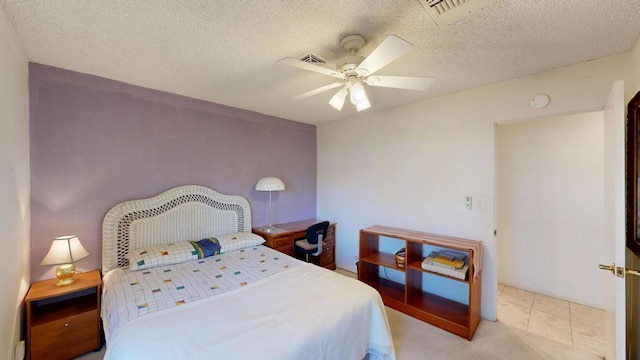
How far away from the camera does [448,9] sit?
1258 mm

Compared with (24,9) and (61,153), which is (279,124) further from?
(24,9)

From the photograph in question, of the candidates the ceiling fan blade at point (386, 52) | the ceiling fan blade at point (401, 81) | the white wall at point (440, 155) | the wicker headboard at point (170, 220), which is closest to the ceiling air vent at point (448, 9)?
the ceiling fan blade at point (386, 52)

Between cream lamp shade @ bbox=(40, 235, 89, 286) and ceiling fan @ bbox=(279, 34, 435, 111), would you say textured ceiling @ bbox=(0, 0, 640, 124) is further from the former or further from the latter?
cream lamp shade @ bbox=(40, 235, 89, 286)

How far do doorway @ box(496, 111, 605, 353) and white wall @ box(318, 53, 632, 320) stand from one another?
0.33 meters

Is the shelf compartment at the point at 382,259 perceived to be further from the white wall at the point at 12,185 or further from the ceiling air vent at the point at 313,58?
the white wall at the point at 12,185

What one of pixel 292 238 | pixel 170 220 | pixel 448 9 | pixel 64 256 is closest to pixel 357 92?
pixel 448 9

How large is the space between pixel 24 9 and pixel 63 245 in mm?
1666

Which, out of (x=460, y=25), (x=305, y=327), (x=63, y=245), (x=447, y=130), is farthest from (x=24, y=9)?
(x=447, y=130)

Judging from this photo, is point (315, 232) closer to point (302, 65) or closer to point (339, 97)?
point (339, 97)

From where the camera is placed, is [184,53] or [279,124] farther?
[279,124]

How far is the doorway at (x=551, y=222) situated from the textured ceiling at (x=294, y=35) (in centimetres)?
98

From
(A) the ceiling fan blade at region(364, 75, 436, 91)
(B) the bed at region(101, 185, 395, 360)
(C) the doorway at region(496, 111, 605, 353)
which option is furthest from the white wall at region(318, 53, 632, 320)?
(B) the bed at region(101, 185, 395, 360)

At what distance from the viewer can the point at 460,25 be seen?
1.55 m

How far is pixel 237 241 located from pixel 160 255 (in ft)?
2.47
